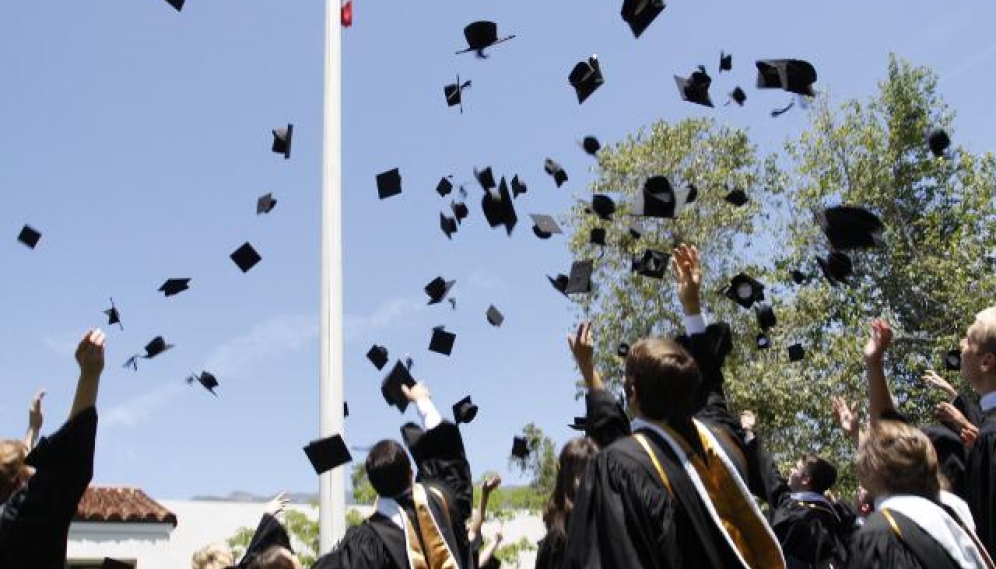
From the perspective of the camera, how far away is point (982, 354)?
3938 millimetres

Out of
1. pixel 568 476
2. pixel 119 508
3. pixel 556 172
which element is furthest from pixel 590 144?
pixel 119 508

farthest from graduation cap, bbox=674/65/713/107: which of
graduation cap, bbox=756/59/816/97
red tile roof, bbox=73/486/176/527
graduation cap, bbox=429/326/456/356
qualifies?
red tile roof, bbox=73/486/176/527

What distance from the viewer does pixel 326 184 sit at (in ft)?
30.0

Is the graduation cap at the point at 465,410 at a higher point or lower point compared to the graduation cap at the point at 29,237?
lower

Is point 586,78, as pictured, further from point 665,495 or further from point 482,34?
point 665,495

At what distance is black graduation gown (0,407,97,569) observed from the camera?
2891 mm

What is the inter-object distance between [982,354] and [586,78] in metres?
3.75

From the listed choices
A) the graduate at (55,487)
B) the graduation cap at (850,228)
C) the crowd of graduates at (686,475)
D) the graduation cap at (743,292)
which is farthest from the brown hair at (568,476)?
the graduation cap at (850,228)

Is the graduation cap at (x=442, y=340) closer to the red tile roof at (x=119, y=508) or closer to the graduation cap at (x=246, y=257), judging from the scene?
the graduation cap at (x=246, y=257)

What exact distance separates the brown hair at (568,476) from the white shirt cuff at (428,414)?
3.67 ft

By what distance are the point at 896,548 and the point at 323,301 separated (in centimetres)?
609

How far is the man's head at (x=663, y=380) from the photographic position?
307 cm

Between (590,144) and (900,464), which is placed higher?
(590,144)

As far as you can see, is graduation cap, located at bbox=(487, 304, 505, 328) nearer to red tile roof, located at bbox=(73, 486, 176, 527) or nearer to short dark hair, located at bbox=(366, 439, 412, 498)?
short dark hair, located at bbox=(366, 439, 412, 498)
